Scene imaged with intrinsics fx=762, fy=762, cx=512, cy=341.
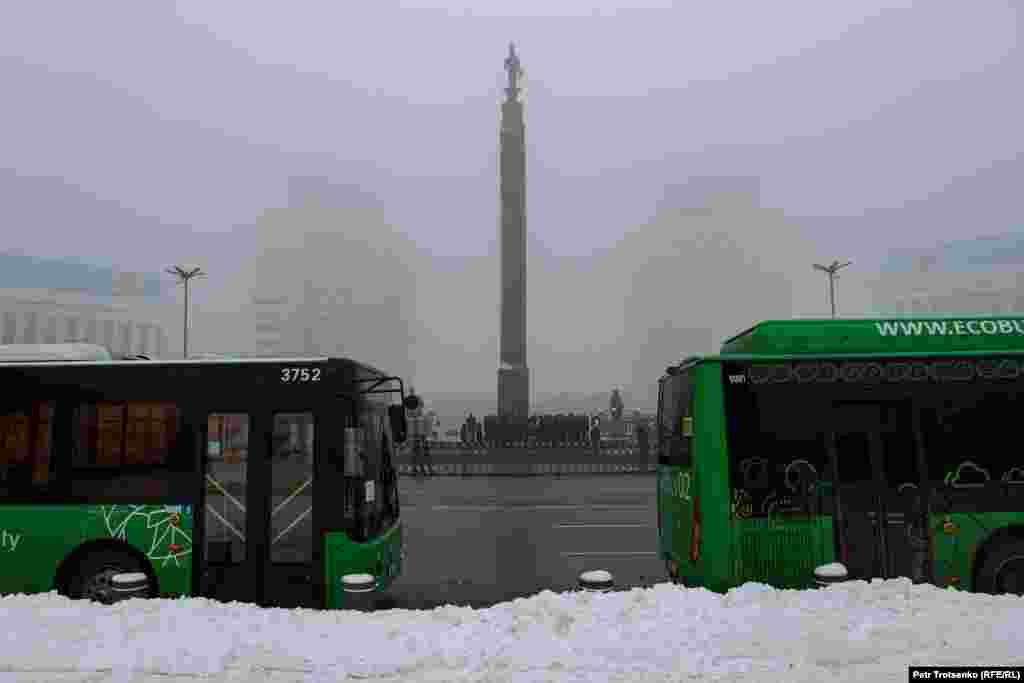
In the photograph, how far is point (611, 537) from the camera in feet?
44.4

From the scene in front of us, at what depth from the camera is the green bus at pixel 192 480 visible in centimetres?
774

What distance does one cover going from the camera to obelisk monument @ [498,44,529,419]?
4181cm

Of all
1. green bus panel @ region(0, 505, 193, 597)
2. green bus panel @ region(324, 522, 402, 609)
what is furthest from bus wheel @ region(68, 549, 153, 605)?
green bus panel @ region(324, 522, 402, 609)

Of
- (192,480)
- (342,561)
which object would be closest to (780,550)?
(342,561)

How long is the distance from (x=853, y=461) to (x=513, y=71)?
39904 mm

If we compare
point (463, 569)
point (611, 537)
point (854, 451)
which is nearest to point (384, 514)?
point (463, 569)

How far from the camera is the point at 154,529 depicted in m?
7.83

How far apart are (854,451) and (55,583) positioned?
27.1ft

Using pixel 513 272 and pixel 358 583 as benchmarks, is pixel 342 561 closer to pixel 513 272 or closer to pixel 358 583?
pixel 358 583

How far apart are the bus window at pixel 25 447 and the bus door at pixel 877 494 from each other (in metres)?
8.17

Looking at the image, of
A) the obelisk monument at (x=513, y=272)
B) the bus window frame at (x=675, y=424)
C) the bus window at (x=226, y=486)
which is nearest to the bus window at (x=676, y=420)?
the bus window frame at (x=675, y=424)

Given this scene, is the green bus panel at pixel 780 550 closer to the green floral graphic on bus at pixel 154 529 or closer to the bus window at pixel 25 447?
the green floral graphic on bus at pixel 154 529

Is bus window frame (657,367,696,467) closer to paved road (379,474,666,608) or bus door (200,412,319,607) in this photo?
paved road (379,474,666,608)

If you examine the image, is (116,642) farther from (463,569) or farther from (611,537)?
(611,537)
